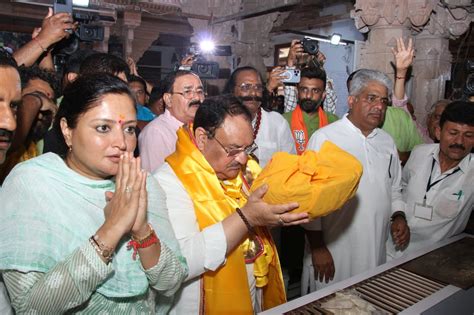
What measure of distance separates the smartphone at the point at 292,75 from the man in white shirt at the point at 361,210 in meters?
1.22

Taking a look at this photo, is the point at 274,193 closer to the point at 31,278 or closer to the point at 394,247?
the point at 31,278

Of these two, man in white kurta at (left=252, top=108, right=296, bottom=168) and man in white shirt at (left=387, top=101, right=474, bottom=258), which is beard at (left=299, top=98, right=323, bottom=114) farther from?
man in white shirt at (left=387, top=101, right=474, bottom=258)

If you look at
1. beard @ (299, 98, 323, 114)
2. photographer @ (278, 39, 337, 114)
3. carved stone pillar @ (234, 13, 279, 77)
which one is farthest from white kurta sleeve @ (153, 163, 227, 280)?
carved stone pillar @ (234, 13, 279, 77)

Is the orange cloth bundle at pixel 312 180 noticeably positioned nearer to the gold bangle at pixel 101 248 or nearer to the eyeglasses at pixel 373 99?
the gold bangle at pixel 101 248

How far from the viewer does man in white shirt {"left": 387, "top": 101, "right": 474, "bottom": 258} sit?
248 centimetres

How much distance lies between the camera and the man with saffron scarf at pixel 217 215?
1.51 meters

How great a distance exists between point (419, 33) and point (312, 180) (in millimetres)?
3412

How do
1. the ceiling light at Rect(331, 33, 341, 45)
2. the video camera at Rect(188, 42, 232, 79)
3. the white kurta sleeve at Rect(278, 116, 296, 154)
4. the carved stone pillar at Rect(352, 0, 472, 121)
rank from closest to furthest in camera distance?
the white kurta sleeve at Rect(278, 116, 296, 154), the carved stone pillar at Rect(352, 0, 472, 121), the video camera at Rect(188, 42, 232, 79), the ceiling light at Rect(331, 33, 341, 45)

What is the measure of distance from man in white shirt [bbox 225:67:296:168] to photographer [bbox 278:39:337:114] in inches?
27.6

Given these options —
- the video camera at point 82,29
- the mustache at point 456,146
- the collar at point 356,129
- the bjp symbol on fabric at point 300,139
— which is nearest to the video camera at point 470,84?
the mustache at point 456,146

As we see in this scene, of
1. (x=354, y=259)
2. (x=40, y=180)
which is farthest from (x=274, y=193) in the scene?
(x=354, y=259)

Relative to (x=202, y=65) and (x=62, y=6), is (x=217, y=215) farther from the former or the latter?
(x=202, y=65)

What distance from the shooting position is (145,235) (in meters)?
1.23

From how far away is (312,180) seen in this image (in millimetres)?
1521
